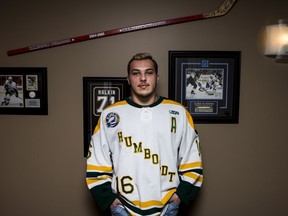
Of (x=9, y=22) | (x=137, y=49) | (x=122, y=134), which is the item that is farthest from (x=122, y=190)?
(x=9, y=22)

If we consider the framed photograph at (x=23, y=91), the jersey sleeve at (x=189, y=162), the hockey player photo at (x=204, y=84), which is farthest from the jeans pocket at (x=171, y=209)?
the framed photograph at (x=23, y=91)

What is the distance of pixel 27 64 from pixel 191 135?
4.17ft

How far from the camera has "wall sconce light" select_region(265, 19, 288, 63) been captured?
75.2 inches

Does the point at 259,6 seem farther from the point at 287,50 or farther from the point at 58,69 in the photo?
the point at 58,69

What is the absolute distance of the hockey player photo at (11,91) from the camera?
1.96 metres

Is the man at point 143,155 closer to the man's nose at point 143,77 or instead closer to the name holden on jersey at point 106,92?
the man's nose at point 143,77

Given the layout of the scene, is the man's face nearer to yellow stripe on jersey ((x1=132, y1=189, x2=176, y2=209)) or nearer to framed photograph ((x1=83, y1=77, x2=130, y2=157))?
framed photograph ((x1=83, y1=77, x2=130, y2=157))

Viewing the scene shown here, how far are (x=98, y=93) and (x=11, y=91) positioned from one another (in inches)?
25.3

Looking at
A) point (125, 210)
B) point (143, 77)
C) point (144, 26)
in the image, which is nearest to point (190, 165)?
point (125, 210)

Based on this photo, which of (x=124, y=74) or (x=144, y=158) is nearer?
(x=144, y=158)

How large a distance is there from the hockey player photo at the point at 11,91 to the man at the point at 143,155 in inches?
30.0

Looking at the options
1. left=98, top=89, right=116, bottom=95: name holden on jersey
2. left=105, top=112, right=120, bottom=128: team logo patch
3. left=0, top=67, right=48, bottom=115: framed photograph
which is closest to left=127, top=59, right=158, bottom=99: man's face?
A: left=105, top=112, right=120, bottom=128: team logo patch

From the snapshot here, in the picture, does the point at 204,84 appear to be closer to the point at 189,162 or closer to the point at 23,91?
the point at 189,162

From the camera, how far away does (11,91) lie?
1971 millimetres
